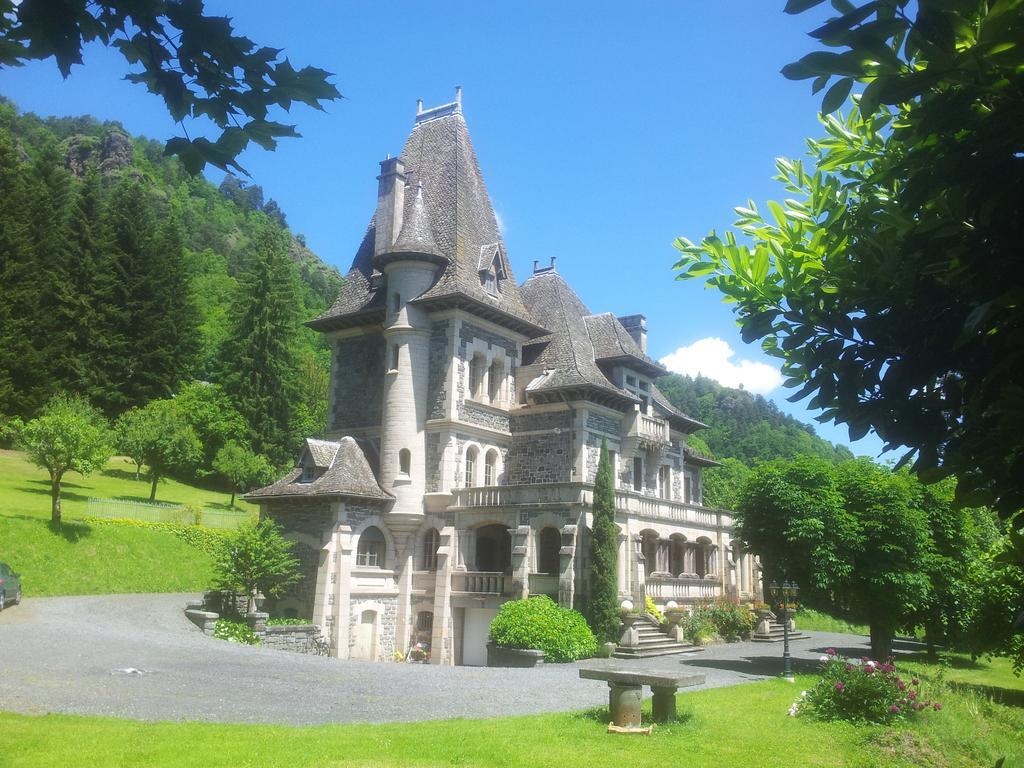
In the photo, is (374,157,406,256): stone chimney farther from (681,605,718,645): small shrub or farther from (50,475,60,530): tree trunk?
(681,605,718,645): small shrub

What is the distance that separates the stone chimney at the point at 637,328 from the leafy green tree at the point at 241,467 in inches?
1003

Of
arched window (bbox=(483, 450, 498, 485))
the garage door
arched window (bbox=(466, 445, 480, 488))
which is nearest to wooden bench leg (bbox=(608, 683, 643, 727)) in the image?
the garage door

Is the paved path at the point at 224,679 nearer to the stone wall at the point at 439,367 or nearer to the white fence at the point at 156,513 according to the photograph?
the white fence at the point at 156,513

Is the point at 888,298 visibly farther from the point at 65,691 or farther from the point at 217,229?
the point at 217,229

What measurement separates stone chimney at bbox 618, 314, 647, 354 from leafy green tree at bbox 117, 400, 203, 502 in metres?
25.5

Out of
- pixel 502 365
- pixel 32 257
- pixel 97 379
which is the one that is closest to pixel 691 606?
pixel 502 365

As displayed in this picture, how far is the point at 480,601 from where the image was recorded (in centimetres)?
2719

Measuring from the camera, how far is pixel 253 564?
1000 inches

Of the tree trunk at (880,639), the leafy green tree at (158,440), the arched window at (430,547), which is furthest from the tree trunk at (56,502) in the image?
the tree trunk at (880,639)

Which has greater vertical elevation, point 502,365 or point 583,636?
point 502,365

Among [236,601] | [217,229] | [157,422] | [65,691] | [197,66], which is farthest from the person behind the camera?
[217,229]

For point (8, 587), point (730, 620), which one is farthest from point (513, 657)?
point (8, 587)

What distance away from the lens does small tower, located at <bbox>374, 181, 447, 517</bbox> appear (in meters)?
29.5

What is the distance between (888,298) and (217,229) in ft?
419
